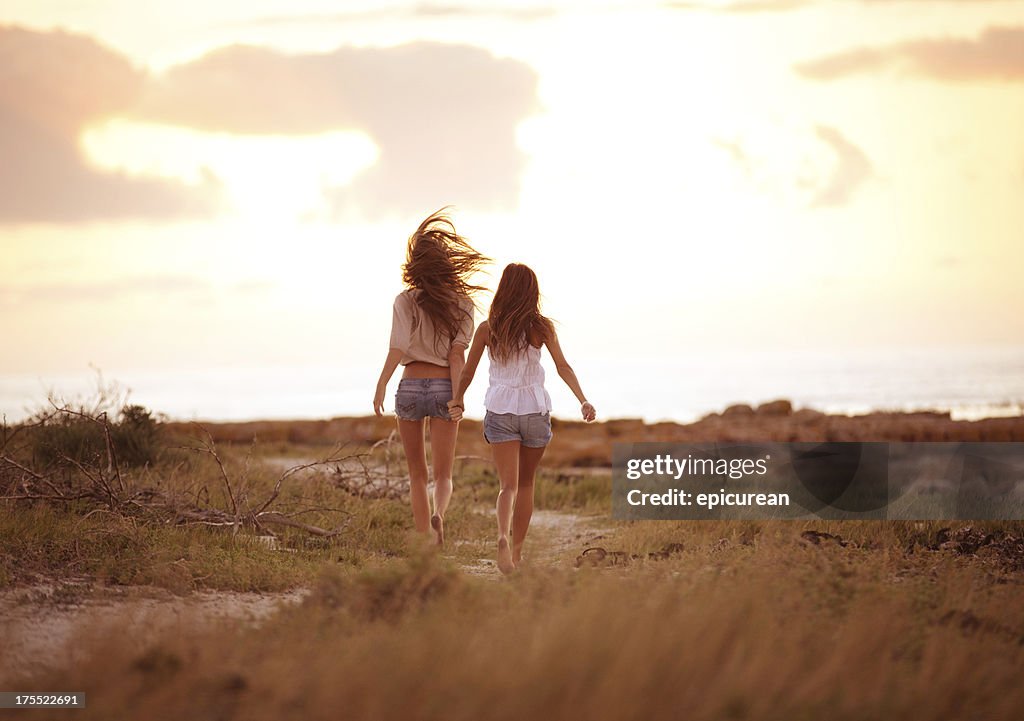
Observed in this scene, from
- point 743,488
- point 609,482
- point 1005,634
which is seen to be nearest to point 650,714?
point 1005,634

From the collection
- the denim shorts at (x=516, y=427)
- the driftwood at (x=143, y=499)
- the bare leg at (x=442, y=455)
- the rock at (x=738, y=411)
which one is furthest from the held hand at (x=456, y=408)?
the rock at (x=738, y=411)

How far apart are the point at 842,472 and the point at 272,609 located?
8.57m

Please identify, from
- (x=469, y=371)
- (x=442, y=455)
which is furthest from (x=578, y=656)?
(x=442, y=455)

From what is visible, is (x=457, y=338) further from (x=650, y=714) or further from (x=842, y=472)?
(x=842, y=472)

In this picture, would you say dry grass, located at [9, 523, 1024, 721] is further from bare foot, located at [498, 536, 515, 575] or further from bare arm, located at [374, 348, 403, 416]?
bare arm, located at [374, 348, 403, 416]

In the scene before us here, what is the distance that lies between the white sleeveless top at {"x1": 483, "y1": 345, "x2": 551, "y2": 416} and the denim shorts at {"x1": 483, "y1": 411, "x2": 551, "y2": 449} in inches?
1.7

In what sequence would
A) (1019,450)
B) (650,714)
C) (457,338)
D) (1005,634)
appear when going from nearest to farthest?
(650,714)
(1005,634)
(457,338)
(1019,450)

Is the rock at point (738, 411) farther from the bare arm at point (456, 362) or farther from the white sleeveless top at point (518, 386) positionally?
the white sleeveless top at point (518, 386)

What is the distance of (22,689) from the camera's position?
14.9 ft

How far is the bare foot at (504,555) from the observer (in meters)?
7.42

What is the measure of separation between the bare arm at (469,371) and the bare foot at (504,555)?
105cm

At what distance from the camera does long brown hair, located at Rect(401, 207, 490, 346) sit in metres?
8.20

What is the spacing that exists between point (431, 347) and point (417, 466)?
95 cm

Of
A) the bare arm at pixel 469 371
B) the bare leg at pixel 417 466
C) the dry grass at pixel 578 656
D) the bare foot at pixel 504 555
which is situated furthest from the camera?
the bare leg at pixel 417 466
